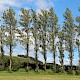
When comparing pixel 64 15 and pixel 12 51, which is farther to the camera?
pixel 64 15

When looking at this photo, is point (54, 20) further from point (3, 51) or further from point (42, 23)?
point (3, 51)

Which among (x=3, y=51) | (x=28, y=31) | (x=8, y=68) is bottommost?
(x=8, y=68)

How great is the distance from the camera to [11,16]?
240ft

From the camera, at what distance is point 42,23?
2918 inches

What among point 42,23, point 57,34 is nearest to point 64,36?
point 57,34

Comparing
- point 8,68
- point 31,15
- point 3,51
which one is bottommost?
point 8,68

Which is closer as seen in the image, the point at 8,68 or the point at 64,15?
the point at 8,68

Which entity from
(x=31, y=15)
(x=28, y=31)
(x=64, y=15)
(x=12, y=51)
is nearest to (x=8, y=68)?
(x=12, y=51)

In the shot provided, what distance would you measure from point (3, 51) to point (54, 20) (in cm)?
1595

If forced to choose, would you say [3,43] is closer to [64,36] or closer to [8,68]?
[8,68]

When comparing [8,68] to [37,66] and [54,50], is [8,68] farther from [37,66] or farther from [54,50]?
[54,50]

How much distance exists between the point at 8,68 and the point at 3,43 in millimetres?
6655

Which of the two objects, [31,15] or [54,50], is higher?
[31,15]

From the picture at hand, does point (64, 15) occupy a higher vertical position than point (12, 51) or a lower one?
higher
